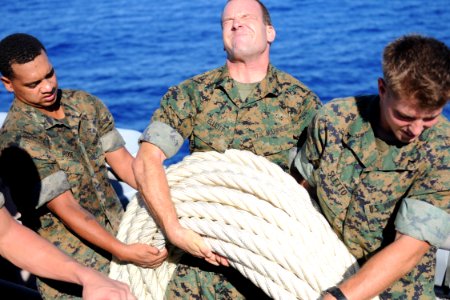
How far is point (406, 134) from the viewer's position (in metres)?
1.50

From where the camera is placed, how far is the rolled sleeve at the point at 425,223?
1.46 m

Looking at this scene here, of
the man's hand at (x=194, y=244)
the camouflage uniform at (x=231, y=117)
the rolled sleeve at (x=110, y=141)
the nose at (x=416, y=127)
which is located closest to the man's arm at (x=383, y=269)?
the nose at (x=416, y=127)

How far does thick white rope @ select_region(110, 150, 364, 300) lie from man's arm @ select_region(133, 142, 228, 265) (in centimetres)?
2

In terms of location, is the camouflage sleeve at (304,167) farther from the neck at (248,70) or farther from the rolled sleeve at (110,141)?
the rolled sleeve at (110,141)

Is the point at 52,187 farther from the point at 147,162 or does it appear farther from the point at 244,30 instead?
the point at 244,30

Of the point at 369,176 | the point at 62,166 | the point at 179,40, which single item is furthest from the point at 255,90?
the point at 179,40

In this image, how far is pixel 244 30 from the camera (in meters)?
1.96

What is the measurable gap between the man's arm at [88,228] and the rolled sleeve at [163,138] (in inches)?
11.7

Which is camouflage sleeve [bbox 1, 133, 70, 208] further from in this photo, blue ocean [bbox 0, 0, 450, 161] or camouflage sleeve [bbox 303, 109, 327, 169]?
blue ocean [bbox 0, 0, 450, 161]

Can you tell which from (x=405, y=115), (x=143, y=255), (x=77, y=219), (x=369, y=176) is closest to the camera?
(x=405, y=115)

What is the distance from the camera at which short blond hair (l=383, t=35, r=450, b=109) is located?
140 cm

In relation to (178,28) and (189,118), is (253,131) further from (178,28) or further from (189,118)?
(178,28)

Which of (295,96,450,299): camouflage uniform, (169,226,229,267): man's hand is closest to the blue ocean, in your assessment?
(169,226,229,267): man's hand

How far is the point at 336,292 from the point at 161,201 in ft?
1.87
